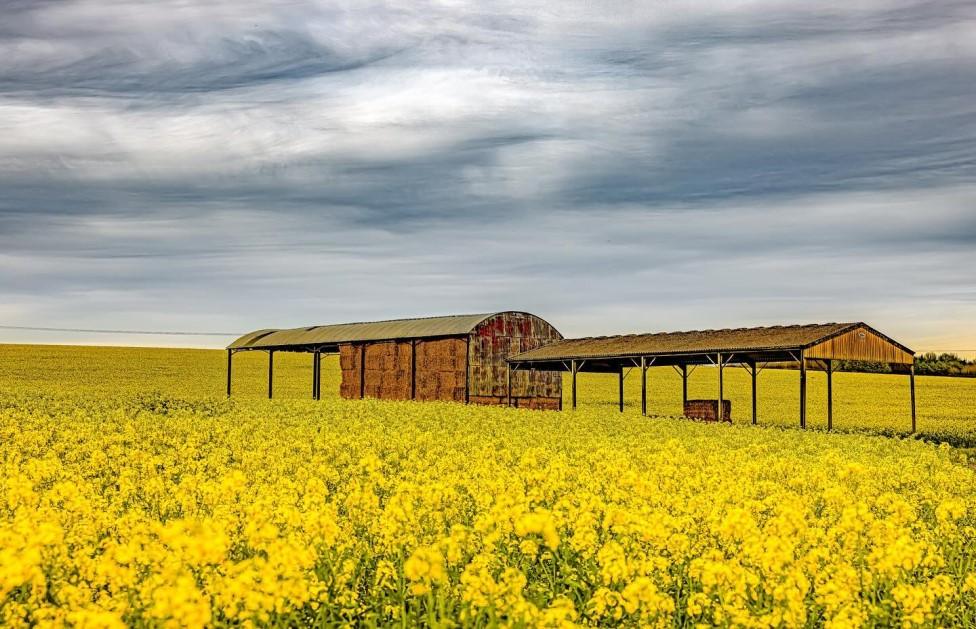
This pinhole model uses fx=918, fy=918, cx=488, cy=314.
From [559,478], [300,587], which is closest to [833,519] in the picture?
[559,478]

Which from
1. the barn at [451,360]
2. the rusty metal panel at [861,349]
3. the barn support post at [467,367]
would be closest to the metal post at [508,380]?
the barn at [451,360]

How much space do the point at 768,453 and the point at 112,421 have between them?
16.7m

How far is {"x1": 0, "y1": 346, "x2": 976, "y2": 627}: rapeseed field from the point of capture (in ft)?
20.2

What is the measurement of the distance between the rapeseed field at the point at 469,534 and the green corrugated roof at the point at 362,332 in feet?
75.9

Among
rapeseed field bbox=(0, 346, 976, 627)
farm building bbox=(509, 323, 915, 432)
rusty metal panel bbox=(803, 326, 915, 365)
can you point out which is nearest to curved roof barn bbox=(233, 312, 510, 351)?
farm building bbox=(509, 323, 915, 432)

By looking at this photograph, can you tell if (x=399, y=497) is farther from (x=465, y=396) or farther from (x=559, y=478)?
(x=465, y=396)

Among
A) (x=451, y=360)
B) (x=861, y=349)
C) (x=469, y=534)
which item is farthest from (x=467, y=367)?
→ (x=469, y=534)

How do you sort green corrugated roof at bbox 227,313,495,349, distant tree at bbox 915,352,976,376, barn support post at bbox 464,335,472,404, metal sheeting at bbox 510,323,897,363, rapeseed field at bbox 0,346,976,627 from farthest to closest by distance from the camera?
distant tree at bbox 915,352,976,376 < green corrugated roof at bbox 227,313,495,349 < barn support post at bbox 464,335,472,404 < metal sheeting at bbox 510,323,897,363 < rapeseed field at bbox 0,346,976,627

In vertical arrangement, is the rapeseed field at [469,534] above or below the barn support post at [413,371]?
below

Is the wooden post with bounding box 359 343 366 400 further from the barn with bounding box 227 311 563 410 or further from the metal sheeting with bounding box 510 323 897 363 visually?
the metal sheeting with bounding box 510 323 897 363

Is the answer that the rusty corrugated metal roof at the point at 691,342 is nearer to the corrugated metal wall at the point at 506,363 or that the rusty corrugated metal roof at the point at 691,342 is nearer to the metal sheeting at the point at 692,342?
the metal sheeting at the point at 692,342

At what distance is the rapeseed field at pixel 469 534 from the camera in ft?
20.2

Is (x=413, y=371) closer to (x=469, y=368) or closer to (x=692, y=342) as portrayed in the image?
Result: (x=469, y=368)

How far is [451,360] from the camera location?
43.9m
